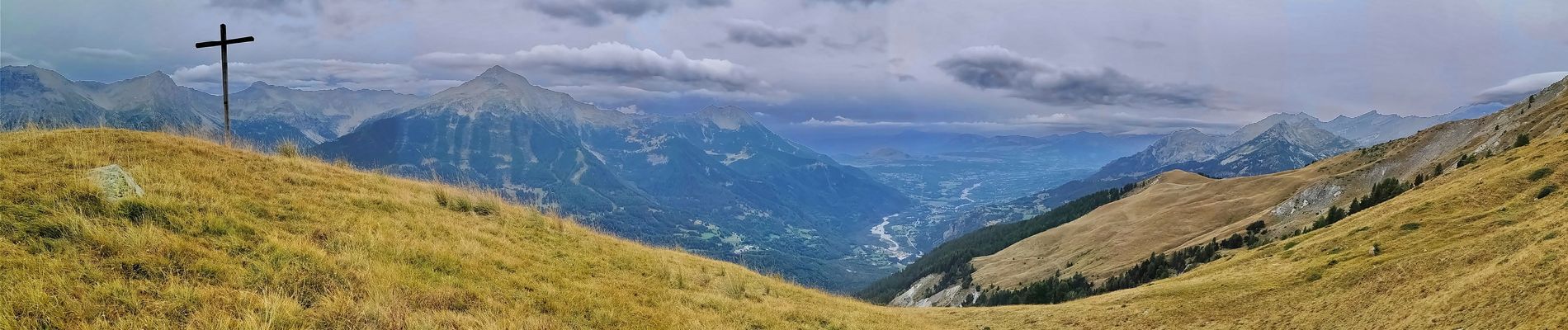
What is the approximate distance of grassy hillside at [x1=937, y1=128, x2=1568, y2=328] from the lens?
12.0 metres

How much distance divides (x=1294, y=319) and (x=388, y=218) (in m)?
23.3

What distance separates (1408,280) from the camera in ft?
52.3

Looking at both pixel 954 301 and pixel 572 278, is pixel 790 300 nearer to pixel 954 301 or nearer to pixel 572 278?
pixel 572 278

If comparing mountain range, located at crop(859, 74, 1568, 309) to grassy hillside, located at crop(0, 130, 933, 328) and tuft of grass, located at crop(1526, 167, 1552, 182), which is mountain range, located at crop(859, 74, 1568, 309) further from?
grassy hillside, located at crop(0, 130, 933, 328)

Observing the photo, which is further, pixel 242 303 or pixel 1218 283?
pixel 1218 283

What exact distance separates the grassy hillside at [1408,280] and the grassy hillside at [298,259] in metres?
8.51

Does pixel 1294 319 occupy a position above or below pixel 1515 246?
below

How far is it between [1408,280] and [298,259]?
25.4m

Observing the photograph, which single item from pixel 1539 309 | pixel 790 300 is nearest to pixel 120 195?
Answer: pixel 790 300

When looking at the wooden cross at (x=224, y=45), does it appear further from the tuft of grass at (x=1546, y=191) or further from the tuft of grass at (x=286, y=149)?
the tuft of grass at (x=1546, y=191)

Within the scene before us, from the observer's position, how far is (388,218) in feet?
48.5

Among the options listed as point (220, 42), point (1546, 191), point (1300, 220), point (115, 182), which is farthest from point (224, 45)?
point (1300, 220)

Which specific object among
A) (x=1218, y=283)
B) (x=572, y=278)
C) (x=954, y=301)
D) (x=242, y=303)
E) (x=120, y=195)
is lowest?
(x=954, y=301)

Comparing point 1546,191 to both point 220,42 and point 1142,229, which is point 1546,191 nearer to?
point 220,42
